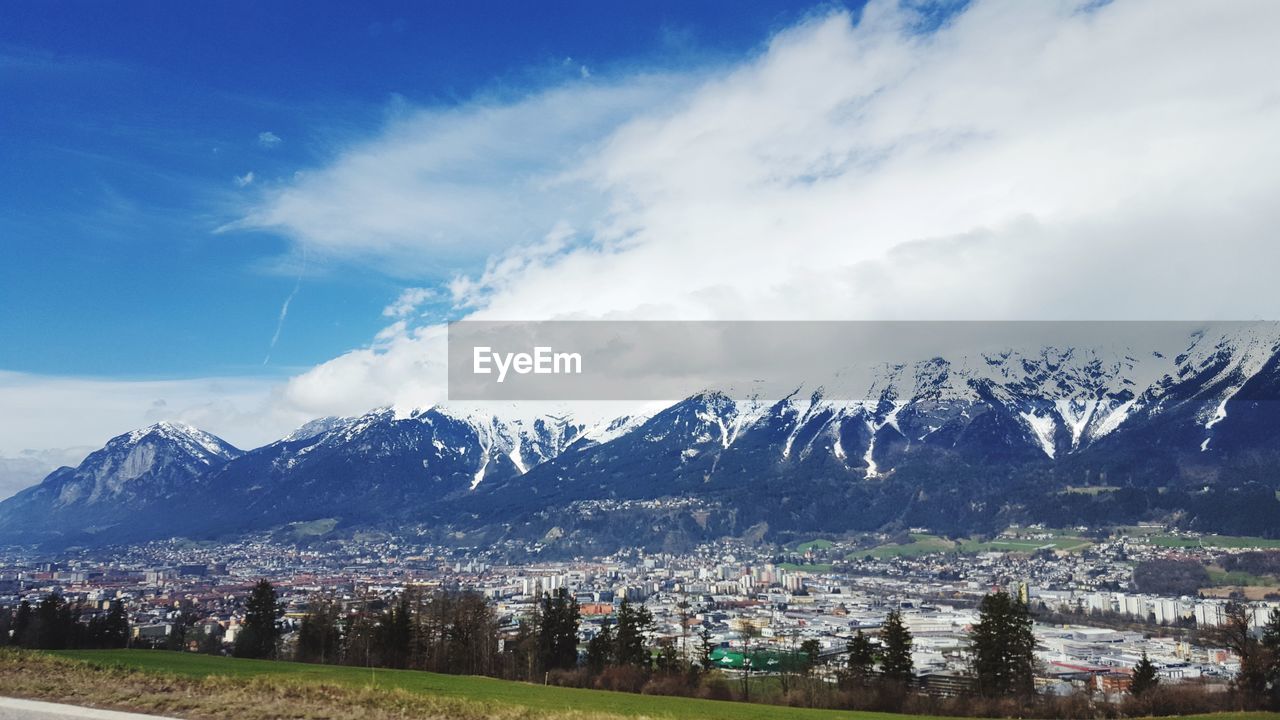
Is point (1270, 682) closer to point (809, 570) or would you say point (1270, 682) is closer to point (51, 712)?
point (51, 712)

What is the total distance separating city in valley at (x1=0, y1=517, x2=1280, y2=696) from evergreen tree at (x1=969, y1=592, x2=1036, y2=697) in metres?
4.14

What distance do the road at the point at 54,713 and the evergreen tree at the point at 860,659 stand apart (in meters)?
35.8

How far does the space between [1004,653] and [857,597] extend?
101376mm

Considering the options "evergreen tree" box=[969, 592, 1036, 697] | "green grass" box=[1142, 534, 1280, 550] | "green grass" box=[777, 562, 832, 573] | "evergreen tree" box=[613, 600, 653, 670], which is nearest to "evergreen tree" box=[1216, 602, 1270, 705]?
"evergreen tree" box=[969, 592, 1036, 697]

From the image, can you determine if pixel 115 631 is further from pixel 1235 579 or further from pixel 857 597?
pixel 1235 579

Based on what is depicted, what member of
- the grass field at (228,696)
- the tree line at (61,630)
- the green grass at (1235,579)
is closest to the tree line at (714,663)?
the tree line at (61,630)

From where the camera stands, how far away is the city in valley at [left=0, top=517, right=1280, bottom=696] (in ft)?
214

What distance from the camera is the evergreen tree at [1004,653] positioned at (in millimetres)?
41312

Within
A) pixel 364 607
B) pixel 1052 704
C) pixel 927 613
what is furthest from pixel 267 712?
pixel 927 613

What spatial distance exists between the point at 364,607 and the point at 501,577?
120207 millimetres

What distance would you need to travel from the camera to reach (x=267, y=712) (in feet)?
49.8

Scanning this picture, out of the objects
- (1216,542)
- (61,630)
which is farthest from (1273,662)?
(1216,542)

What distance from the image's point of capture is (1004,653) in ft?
136

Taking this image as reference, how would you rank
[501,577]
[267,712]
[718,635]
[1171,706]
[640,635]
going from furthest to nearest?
[501,577]
[718,635]
[640,635]
[1171,706]
[267,712]
